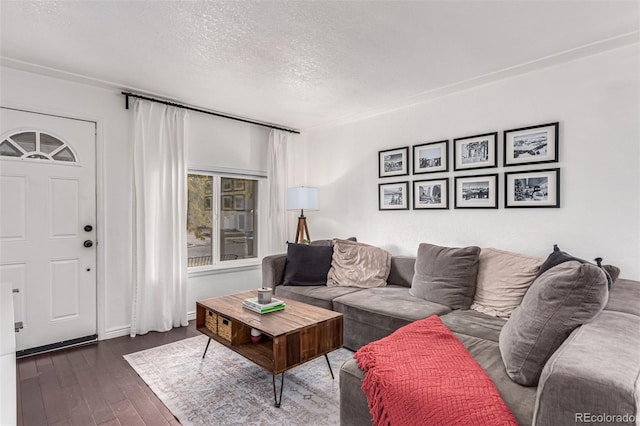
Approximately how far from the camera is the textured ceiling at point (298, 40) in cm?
204

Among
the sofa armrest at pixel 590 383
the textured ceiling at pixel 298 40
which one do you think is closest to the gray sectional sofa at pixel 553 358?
the sofa armrest at pixel 590 383

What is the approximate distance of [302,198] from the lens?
4340mm

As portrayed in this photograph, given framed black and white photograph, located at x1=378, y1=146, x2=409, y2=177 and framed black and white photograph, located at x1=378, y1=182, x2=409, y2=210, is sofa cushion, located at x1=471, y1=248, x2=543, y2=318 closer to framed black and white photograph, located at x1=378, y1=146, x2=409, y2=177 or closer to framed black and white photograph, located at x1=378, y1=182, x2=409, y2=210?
framed black and white photograph, located at x1=378, y1=182, x2=409, y2=210

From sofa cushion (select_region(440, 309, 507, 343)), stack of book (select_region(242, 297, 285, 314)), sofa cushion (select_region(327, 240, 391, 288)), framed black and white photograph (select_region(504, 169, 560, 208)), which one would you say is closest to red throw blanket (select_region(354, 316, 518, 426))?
sofa cushion (select_region(440, 309, 507, 343))

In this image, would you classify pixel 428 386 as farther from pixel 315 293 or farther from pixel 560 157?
pixel 560 157

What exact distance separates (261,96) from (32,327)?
298 centimetres

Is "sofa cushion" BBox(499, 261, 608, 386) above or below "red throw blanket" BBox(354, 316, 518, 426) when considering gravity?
above

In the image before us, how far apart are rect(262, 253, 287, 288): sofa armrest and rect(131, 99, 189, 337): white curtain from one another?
0.89m

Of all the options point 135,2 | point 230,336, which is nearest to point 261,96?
point 135,2

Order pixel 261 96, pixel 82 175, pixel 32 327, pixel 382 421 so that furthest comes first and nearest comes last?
1. pixel 261 96
2. pixel 82 175
3. pixel 32 327
4. pixel 382 421

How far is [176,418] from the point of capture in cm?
198

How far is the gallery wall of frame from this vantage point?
284cm

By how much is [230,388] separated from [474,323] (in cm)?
173

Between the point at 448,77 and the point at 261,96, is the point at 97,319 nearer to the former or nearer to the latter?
the point at 261,96
